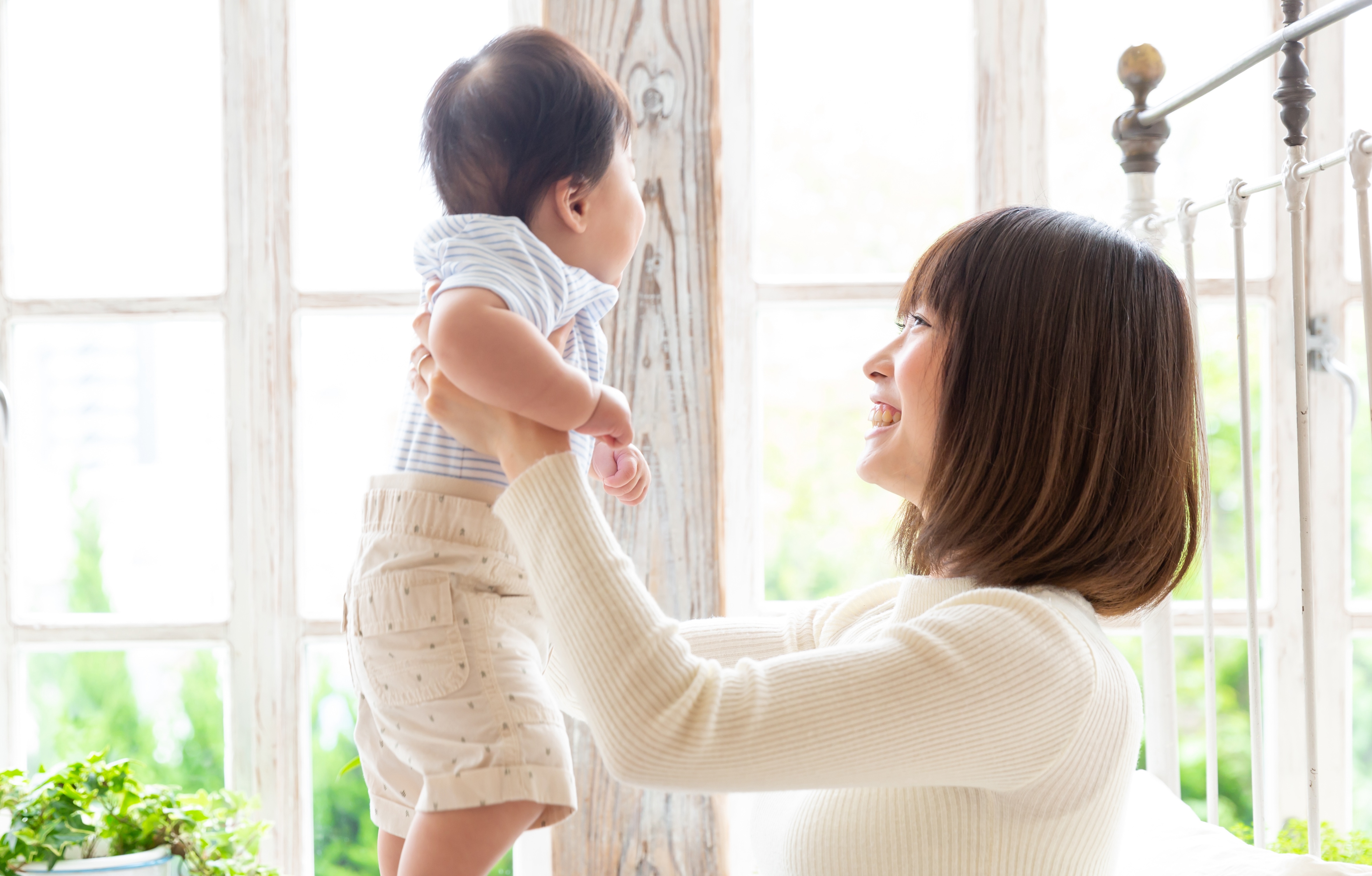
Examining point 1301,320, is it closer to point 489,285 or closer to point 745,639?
point 745,639

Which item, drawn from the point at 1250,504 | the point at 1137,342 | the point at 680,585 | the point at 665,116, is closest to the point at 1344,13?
the point at 1137,342

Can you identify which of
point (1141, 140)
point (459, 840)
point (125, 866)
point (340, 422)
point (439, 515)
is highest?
point (1141, 140)

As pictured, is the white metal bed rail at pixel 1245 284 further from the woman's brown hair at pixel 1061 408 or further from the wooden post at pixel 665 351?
the wooden post at pixel 665 351

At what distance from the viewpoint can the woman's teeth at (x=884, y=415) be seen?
41.6 inches

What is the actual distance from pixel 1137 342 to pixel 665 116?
82 cm

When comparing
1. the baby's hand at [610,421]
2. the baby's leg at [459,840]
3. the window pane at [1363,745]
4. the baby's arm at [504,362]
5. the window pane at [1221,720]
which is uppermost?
the baby's arm at [504,362]

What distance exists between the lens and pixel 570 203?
938 millimetres

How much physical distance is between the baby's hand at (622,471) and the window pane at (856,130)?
71cm

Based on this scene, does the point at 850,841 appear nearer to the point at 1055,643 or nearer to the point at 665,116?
the point at 1055,643

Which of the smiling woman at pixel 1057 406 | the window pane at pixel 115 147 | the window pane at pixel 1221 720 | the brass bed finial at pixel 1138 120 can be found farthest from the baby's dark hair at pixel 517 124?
the window pane at pixel 1221 720

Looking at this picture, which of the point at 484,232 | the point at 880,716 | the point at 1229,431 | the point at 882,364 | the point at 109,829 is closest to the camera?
the point at 880,716

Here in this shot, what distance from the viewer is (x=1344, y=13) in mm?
917

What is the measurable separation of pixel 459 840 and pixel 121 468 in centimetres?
130

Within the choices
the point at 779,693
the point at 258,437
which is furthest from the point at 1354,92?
the point at 258,437
